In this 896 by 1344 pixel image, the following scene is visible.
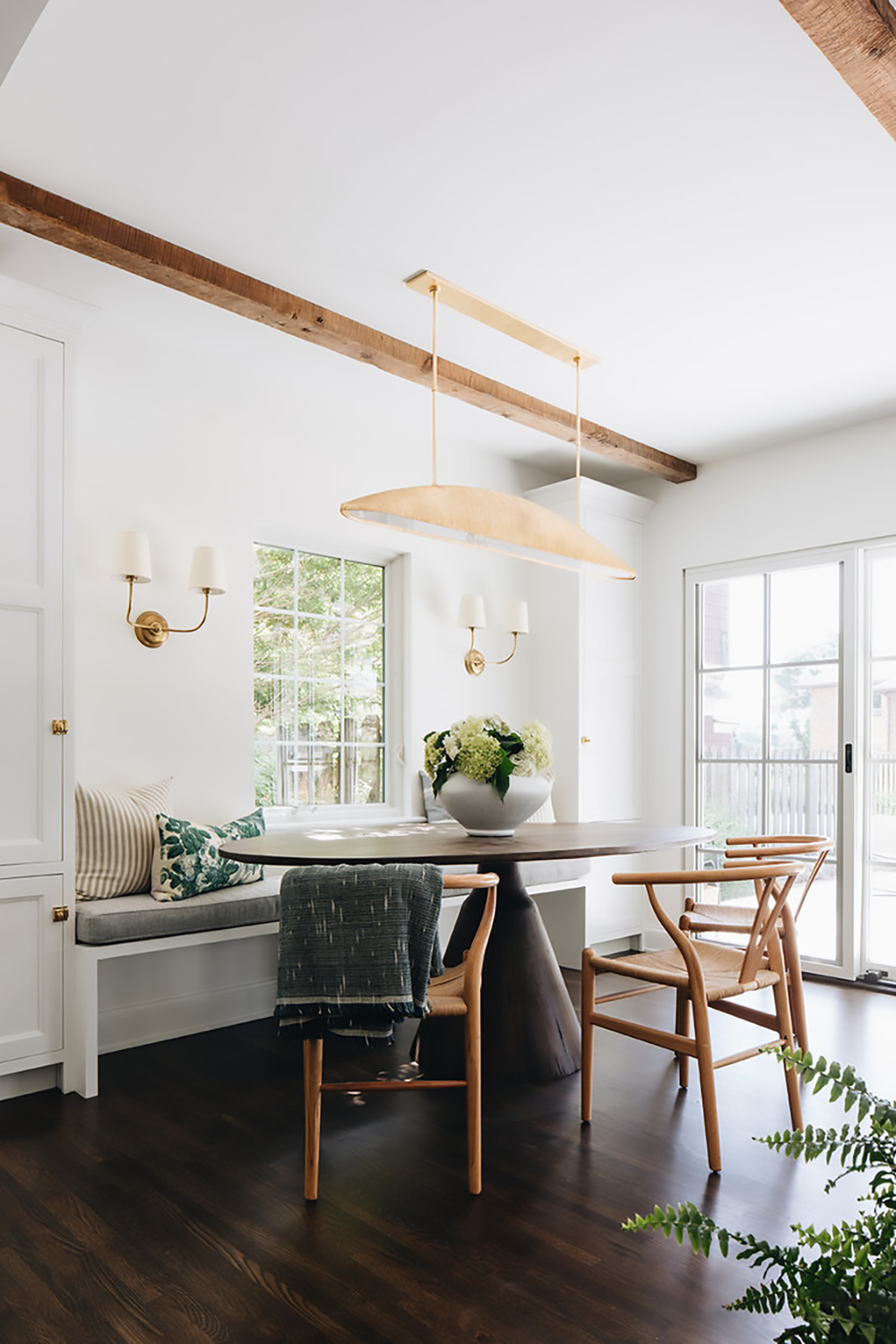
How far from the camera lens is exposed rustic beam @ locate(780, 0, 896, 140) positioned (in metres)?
1.79

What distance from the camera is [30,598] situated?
282cm

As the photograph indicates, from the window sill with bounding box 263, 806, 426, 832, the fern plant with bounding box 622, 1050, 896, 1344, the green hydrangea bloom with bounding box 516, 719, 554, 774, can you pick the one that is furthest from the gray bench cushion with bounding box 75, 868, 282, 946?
the fern plant with bounding box 622, 1050, 896, 1344

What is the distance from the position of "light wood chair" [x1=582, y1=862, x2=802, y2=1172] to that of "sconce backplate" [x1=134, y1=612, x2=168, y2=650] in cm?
196

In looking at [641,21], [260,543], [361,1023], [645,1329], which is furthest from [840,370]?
[645,1329]

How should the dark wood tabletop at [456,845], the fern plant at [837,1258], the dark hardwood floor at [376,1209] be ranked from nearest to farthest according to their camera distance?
the fern plant at [837,1258] → the dark hardwood floor at [376,1209] → the dark wood tabletop at [456,845]

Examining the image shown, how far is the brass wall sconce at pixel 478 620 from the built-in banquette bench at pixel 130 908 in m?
1.70

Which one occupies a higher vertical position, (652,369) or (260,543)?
(652,369)

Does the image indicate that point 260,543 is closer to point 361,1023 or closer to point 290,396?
point 290,396

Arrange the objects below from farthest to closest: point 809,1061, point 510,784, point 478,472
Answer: point 478,472, point 510,784, point 809,1061

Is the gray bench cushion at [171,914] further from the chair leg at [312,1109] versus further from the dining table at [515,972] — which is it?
the chair leg at [312,1109]

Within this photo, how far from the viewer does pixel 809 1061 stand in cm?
77

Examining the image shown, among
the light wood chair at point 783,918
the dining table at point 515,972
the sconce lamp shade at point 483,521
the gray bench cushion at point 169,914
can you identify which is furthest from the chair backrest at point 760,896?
the gray bench cushion at point 169,914

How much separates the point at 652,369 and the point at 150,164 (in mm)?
2110

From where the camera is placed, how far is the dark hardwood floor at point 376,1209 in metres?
1.67
